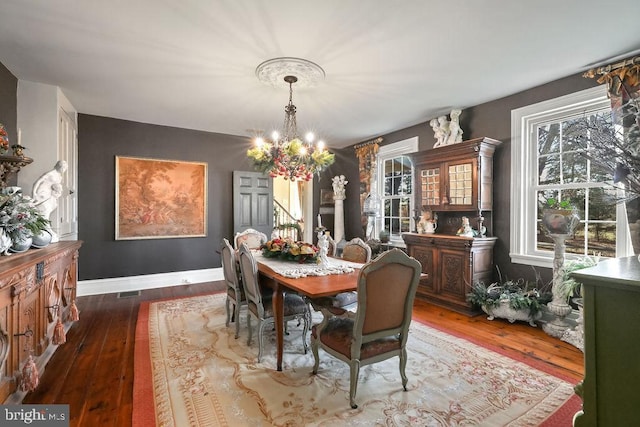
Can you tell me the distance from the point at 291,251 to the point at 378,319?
4.29 ft

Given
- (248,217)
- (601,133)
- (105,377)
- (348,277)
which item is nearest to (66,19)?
(105,377)

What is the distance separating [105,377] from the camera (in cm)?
A: 229

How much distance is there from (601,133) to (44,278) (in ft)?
12.1

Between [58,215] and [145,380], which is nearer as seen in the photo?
[145,380]

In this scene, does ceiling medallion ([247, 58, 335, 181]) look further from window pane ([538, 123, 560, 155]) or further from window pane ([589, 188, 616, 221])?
window pane ([589, 188, 616, 221])

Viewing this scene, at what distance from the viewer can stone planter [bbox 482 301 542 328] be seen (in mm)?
3286

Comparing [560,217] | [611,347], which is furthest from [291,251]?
[560,217]

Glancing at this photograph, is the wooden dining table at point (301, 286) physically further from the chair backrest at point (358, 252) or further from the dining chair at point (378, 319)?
the chair backrest at point (358, 252)

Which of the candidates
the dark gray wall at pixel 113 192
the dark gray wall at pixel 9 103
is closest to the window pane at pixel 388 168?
the dark gray wall at pixel 113 192

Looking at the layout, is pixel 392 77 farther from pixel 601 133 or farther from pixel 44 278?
pixel 44 278

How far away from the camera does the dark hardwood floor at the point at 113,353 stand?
1989 mm

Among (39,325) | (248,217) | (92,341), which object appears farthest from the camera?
(248,217)

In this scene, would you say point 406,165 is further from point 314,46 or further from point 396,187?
point 314,46

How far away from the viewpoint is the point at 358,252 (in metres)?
3.36
